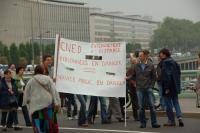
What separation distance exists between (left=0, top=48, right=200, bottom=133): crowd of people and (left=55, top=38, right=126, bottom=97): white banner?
30 centimetres

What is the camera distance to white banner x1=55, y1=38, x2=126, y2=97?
40.5 ft

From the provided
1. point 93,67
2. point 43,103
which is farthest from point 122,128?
point 43,103

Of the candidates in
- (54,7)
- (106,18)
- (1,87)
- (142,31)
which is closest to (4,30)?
(54,7)

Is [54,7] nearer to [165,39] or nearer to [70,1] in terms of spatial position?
[70,1]

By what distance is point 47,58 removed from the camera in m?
11.4

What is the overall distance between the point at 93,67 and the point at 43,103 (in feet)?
12.1

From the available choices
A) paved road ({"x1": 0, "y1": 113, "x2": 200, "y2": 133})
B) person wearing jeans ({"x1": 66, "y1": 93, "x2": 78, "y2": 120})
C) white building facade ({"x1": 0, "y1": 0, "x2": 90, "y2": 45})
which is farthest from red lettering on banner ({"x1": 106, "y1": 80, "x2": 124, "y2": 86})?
white building facade ({"x1": 0, "y1": 0, "x2": 90, "y2": 45})

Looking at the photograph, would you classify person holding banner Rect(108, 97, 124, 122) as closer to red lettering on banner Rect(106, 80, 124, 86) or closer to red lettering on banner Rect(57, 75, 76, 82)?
red lettering on banner Rect(106, 80, 124, 86)

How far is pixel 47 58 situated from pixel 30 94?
2273 mm

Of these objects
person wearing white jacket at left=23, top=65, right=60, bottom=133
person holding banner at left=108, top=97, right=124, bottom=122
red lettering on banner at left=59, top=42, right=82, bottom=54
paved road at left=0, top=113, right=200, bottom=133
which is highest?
red lettering on banner at left=59, top=42, right=82, bottom=54

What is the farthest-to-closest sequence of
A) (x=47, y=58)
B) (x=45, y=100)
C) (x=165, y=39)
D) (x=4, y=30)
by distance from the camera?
(x=165, y=39), (x=4, y=30), (x=47, y=58), (x=45, y=100)

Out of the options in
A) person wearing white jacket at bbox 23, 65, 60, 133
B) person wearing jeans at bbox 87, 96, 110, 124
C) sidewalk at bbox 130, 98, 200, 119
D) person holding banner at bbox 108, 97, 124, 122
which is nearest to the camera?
person wearing white jacket at bbox 23, 65, 60, 133

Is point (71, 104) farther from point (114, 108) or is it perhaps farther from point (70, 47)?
point (70, 47)

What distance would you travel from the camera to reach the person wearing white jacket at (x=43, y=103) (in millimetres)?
9062
